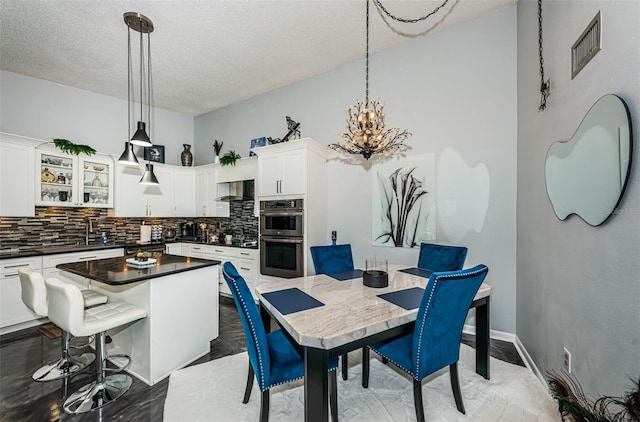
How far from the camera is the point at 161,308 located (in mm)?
2215

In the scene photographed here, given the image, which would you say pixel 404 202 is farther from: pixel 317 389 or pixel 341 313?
pixel 317 389

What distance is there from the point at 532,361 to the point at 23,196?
580 centimetres

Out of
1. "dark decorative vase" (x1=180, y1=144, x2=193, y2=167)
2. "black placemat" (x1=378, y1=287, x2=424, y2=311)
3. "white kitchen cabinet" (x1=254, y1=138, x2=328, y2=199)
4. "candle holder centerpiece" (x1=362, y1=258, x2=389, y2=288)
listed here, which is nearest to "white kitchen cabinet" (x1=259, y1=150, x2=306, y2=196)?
"white kitchen cabinet" (x1=254, y1=138, x2=328, y2=199)

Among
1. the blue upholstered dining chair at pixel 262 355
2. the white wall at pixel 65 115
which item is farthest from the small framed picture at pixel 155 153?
the blue upholstered dining chair at pixel 262 355

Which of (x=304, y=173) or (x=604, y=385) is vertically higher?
(x=304, y=173)

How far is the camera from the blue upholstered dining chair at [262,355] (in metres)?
1.47

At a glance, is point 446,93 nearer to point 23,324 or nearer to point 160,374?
point 160,374

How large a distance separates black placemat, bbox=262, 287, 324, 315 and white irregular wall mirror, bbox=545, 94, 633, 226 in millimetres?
1561

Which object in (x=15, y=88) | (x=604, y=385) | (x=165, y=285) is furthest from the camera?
(x=15, y=88)

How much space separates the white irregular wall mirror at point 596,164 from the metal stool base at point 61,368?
12.6 feet

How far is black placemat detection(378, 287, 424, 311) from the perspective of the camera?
5.47ft

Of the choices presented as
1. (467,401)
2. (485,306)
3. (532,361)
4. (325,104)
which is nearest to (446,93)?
(325,104)

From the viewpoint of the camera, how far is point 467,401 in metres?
1.93

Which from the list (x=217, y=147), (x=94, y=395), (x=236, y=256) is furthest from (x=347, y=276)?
(x=217, y=147)
